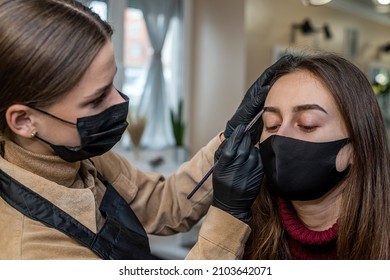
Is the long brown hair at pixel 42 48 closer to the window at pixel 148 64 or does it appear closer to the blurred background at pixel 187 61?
the blurred background at pixel 187 61

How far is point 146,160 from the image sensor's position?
1884 millimetres

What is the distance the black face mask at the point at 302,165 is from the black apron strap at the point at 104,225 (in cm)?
32

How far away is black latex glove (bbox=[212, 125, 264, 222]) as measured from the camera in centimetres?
90

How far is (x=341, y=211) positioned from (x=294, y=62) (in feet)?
1.08

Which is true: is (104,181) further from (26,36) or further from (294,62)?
(294,62)

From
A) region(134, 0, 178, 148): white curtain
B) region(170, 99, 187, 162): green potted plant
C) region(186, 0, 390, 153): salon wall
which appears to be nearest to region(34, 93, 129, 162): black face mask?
region(186, 0, 390, 153): salon wall

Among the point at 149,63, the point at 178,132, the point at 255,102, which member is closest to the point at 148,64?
the point at 149,63

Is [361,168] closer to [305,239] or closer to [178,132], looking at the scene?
[305,239]

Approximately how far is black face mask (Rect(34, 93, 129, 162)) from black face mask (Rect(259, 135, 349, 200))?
305 millimetres

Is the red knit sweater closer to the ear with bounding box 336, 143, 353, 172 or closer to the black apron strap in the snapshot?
the ear with bounding box 336, 143, 353, 172

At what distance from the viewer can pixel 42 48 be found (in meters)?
0.79

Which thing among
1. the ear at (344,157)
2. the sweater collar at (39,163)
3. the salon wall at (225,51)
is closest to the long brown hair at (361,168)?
the ear at (344,157)

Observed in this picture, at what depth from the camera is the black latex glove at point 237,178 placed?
898 millimetres

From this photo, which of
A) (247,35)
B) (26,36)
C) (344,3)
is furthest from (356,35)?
(26,36)
